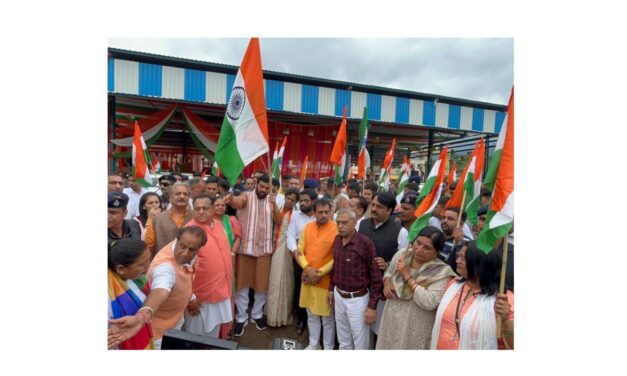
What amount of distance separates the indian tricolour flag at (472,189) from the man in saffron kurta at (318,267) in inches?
43.5

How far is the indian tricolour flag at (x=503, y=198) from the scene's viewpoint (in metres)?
1.68

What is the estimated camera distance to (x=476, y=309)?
65.0 inches

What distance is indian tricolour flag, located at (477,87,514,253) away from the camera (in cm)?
168

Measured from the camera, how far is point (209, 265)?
2.44 m

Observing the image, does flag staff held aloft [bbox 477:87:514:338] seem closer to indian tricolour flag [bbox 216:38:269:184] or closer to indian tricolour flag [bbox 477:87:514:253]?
indian tricolour flag [bbox 477:87:514:253]

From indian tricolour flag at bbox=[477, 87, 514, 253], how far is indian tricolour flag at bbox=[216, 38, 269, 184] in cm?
176

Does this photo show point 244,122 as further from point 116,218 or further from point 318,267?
point 318,267

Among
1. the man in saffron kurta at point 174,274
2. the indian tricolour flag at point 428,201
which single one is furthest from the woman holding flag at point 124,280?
the indian tricolour flag at point 428,201

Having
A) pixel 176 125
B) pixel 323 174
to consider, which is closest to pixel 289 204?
pixel 323 174

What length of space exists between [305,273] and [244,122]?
1430mm

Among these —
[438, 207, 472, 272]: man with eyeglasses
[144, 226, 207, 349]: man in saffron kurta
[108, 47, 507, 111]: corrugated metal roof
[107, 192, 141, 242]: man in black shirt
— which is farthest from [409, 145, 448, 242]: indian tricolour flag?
[108, 47, 507, 111]: corrugated metal roof

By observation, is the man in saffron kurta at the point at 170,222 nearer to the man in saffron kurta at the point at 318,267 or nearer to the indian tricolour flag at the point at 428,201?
the man in saffron kurta at the point at 318,267

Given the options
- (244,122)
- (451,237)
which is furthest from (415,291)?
(244,122)

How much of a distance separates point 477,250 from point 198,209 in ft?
6.25
